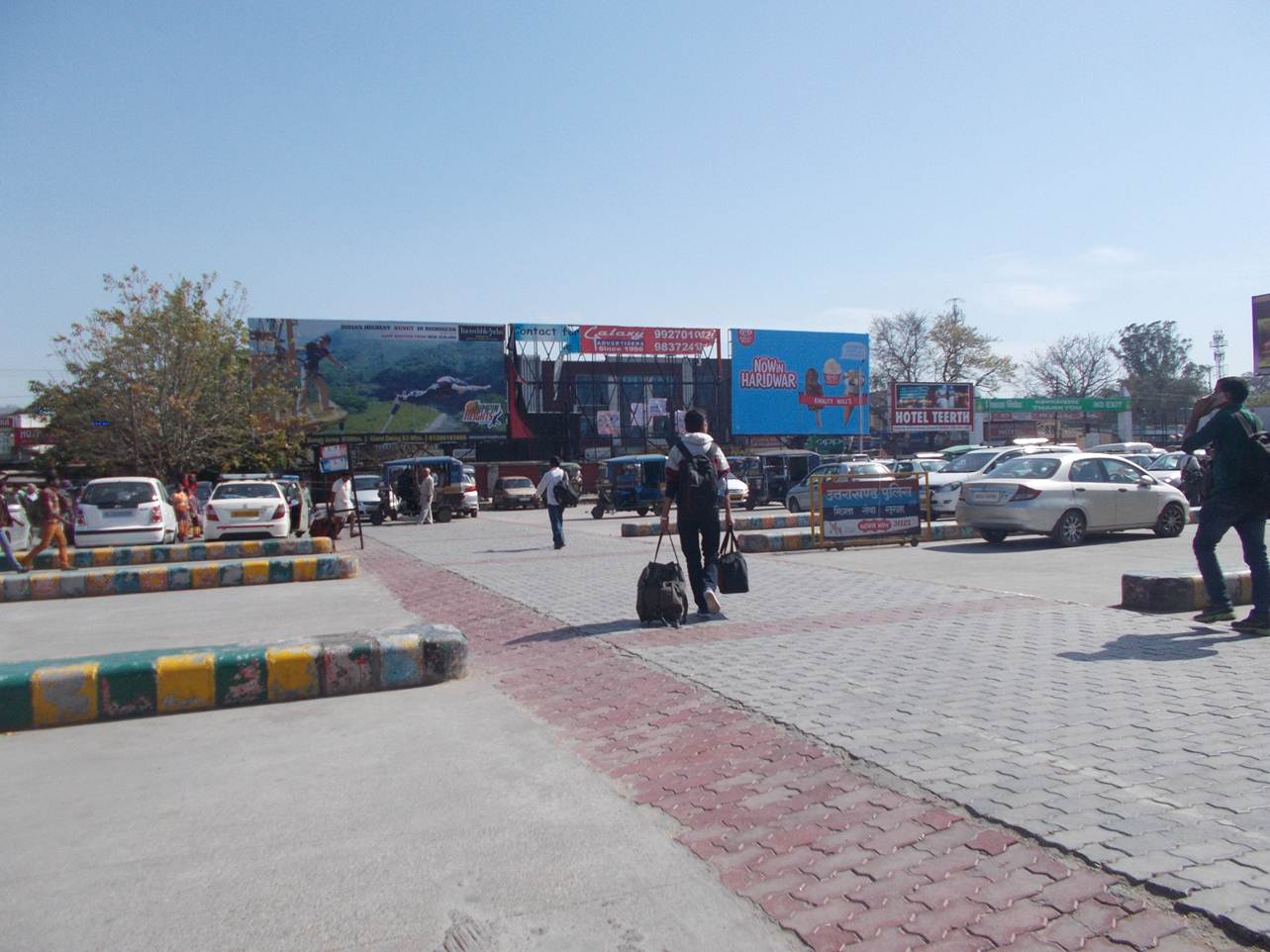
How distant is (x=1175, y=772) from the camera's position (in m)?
4.35

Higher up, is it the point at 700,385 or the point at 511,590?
the point at 700,385

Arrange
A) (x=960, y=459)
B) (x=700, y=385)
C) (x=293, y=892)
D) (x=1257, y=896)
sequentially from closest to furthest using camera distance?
(x=1257, y=896), (x=293, y=892), (x=960, y=459), (x=700, y=385)

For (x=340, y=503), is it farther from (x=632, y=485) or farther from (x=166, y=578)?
(x=632, y=485)

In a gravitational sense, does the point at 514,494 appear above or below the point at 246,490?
below

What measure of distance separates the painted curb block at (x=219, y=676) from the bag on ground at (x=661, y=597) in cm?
195

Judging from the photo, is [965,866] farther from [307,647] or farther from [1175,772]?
[307,647]

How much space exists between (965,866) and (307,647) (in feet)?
14.8

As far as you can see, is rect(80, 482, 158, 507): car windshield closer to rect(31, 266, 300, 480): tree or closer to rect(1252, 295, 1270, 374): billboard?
rect(31, 266, 300, 480): tree

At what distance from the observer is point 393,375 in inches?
2096

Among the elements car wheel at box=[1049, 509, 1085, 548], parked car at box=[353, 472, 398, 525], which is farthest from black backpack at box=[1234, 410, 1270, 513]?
parked car at box=[353, 472, 398, 525]

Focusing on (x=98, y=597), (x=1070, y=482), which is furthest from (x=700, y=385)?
(x=98, y=597)

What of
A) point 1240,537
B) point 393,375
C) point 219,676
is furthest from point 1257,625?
point 393,375

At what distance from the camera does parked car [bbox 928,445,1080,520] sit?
75.6 ft

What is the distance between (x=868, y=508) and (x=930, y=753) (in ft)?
39.3
